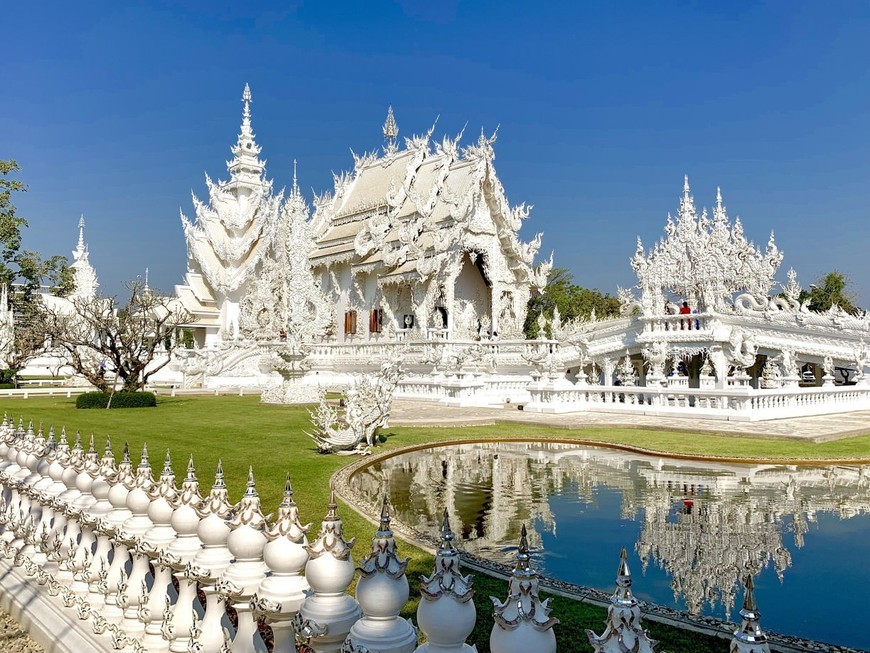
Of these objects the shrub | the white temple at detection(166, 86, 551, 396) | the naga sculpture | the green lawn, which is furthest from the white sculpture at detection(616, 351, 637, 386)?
the shrub

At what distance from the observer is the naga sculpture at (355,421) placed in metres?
11.1

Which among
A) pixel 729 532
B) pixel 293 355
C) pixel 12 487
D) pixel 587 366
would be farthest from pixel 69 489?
pixel 587 366

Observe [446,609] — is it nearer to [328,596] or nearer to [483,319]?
[328,596]

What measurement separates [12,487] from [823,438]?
13.1m

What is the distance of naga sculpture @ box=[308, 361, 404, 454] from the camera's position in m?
11.1

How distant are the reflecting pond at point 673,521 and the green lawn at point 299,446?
2.09ft

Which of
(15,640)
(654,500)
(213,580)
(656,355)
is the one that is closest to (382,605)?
(213,580)

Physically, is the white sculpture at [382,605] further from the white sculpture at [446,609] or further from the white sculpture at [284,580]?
the white sculpture at [284,580]

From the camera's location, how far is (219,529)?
3281mm

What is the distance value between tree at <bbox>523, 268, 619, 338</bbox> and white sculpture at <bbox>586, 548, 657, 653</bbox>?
46.0 metres

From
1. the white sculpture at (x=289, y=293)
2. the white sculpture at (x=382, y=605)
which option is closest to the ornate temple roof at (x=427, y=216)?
the white sculpture at (x=289, y=293)

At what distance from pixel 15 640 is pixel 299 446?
784 centimetres

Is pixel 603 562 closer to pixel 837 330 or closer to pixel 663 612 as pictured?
pixel 663 612

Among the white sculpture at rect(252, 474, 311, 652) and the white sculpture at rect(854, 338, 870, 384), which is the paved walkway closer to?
the white sculpture at rect(854, 338, 870, 384)
